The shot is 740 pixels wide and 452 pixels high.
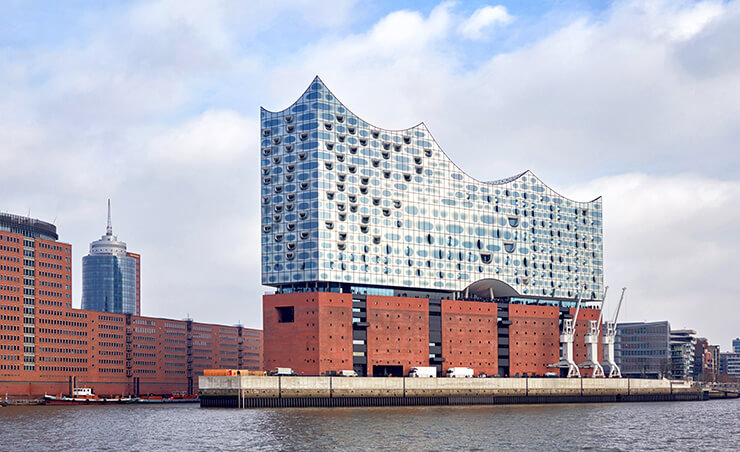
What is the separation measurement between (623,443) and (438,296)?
78541 mm

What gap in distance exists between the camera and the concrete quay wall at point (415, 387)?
454 ft

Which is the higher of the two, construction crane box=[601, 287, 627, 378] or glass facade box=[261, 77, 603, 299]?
glass facade box=[261, 77, 603, 299]

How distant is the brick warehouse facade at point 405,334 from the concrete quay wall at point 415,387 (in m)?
4.48

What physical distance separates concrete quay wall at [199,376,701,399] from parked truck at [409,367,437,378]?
224cm

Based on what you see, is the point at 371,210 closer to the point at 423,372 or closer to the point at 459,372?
the point at 423,372

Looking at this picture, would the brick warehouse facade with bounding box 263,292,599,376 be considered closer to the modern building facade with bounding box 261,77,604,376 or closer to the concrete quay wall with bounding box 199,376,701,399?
the modern building facade with bounding box 261,77,604,376

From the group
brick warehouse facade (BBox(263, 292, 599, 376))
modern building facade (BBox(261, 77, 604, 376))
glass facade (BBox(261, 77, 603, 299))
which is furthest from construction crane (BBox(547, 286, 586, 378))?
glass facade (BBox(261, 77, 603, 299))

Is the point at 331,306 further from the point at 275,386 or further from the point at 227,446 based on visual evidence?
the point at 227,446

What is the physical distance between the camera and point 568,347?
177 metres

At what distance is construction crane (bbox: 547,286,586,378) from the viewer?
176 metres

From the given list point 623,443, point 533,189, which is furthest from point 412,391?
point 623,443

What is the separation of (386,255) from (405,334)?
497 inches

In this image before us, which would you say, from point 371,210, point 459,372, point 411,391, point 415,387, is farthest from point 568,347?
point 371,210

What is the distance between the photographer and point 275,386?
138750mm
